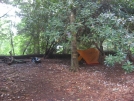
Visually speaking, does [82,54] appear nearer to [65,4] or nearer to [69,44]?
[69,44]

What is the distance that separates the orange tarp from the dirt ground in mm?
706

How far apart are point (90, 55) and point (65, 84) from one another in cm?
210

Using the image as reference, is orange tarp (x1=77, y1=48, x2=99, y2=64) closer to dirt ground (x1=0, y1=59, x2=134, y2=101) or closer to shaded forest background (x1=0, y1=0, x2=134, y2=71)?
shaded forest background (x1=0, y1=0, x2=134, y2=71)

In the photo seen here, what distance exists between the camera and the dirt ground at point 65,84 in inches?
127

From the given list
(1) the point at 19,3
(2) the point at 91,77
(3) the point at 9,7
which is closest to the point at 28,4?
(1) the point at 19,3

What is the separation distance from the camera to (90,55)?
5.71 metres

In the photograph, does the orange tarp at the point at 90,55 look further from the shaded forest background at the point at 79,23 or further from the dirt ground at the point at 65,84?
the dirt ground at the point at 65,84

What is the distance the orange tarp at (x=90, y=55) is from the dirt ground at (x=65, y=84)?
0.71m

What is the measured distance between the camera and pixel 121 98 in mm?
3162

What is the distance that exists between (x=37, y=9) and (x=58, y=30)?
1.39 meters

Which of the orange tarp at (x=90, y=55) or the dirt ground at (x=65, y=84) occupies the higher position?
the orange tarp at (x=90, y=55)

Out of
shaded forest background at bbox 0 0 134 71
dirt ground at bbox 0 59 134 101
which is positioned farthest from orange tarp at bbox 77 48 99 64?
dirt ground at bbox 0 59 134 101

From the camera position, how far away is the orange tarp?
5598 mm

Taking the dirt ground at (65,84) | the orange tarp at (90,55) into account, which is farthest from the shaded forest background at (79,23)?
the dirt ground at (65,84)
